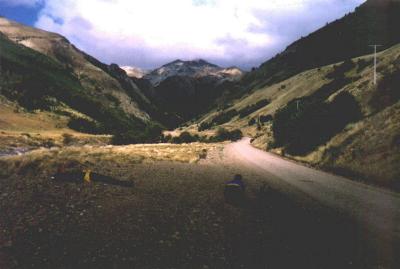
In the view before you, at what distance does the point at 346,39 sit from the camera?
164 meters

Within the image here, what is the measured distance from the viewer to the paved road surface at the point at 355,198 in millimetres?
12585

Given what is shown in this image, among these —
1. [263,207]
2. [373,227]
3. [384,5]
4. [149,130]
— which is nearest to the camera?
[373,227]

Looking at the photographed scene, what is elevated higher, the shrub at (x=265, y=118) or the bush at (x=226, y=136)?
the shrub at (x=265, y=118)

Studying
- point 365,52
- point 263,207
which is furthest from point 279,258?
point 365,52

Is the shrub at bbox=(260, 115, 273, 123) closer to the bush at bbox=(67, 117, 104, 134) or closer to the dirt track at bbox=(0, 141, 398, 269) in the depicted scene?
the bush at bbox=(67, 117, 104, 134)

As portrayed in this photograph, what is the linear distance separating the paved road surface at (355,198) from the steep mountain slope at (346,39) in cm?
12224

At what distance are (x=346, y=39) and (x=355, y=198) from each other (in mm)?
161230

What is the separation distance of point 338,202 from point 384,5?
6937 inches

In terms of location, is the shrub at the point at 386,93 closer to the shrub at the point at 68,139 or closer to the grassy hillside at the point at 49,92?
the shrub at the point at 68,139

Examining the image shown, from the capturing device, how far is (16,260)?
31.3ft

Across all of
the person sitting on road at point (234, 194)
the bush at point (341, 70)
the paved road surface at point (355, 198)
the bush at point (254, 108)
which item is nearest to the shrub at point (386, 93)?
the paved road surface at point (355, 198)

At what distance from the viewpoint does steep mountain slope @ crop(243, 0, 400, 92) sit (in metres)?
147

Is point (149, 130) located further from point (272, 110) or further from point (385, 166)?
point (385, 166)

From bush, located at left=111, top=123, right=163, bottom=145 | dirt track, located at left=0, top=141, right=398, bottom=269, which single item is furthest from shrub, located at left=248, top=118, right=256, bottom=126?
dirt track, located at left=0, top=141, right=398, bottom=269
